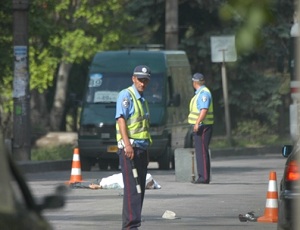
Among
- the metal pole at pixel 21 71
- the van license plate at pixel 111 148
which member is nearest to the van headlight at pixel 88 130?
the van license plate at pixel 111 148

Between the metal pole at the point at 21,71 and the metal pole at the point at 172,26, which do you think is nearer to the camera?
the metal pole at the point at 21,71

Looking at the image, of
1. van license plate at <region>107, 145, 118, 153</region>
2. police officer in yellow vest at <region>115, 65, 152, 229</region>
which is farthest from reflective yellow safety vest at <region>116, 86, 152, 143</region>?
van license plate at <region>107, 145, 118, 153</region>

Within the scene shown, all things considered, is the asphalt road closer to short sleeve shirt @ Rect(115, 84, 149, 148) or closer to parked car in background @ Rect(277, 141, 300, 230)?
short sleeve shirt @ Rect(115, 84, 149, 148)

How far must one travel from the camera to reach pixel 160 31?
1757 inches

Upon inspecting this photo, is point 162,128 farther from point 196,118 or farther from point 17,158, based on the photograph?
point 196,118

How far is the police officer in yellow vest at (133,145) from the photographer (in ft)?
40.9

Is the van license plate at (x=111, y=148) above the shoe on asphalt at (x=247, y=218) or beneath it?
above

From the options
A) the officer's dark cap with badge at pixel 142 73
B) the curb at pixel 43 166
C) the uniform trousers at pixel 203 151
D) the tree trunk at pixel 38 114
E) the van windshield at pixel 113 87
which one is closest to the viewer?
the officer's dark cap with badge at pixel 142 73

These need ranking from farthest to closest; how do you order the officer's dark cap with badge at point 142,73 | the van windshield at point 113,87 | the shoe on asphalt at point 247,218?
the van windshield at point 113,87 < the shoe on asphalt at point 247,218 < the officer's dark cap with badge at point 142,73

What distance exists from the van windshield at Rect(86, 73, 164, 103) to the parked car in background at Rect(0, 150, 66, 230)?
19.8 metres

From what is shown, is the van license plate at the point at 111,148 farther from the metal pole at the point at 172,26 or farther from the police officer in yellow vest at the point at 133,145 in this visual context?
the police officer in yellow vest at the point at 133,145

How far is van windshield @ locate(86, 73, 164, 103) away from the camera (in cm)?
2599

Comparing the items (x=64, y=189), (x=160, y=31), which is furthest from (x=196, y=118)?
(x=160, y=31)

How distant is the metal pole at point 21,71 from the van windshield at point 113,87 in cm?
201
